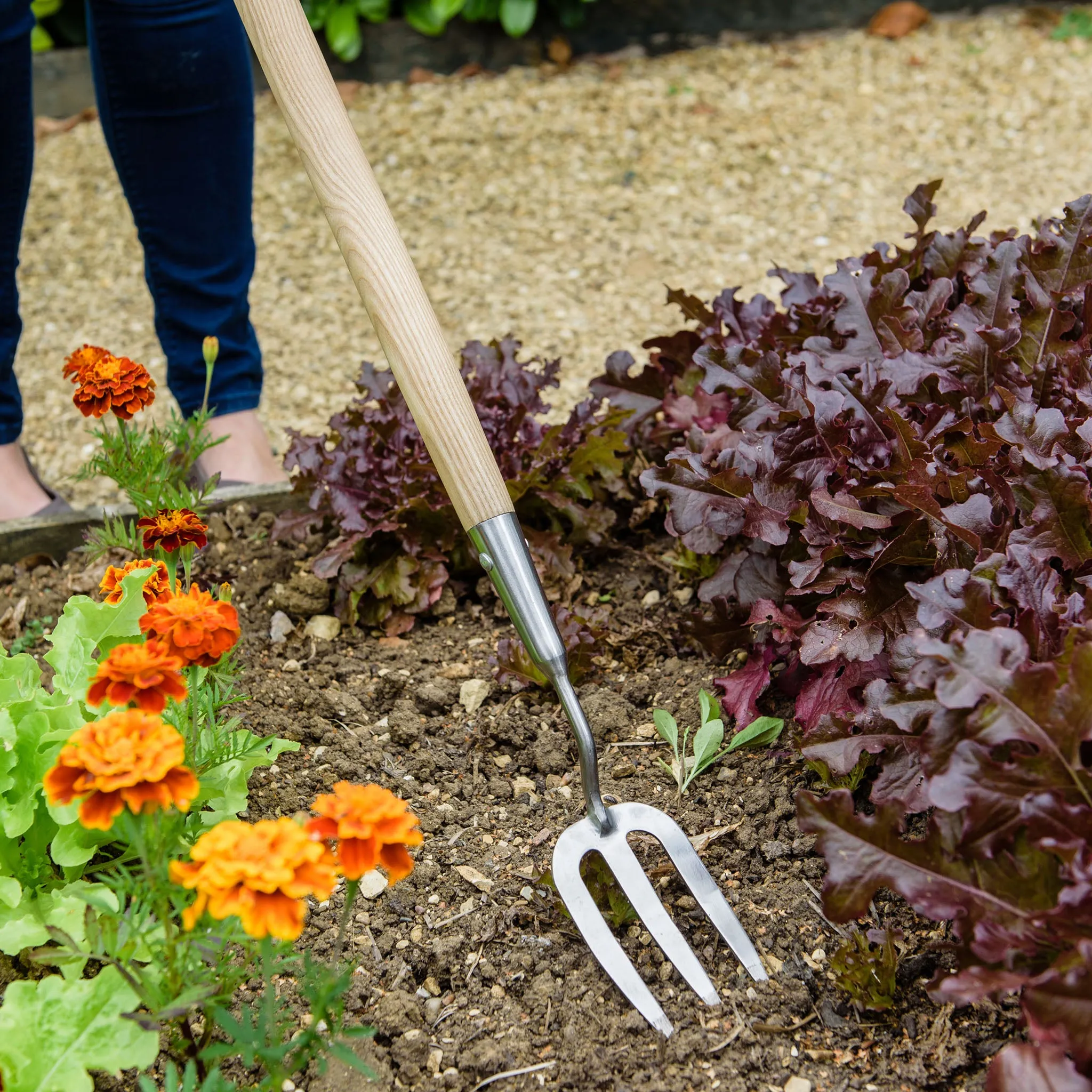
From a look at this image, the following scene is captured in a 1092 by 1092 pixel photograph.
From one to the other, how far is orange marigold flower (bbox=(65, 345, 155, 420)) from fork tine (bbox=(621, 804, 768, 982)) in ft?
3.39

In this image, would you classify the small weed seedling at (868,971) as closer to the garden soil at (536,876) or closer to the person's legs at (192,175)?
the garden soil at (536,876)

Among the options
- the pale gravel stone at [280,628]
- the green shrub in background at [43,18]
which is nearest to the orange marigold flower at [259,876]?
the pale gravel stone at [280,628]

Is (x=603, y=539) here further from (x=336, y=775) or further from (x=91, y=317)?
(x=91, y=317)

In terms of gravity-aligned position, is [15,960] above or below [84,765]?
below

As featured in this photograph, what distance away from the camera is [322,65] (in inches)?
68.9

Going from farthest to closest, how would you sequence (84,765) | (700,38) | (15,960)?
1. (700,38)
2. (15,960)
3. (84,765)

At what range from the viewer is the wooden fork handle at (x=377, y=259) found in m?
1.62

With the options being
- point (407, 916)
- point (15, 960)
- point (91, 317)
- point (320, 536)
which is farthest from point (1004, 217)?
point (15, 960)

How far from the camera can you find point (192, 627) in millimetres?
1233

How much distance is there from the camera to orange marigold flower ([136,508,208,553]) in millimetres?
1624

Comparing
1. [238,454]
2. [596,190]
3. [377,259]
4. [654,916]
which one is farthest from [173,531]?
[596,190]

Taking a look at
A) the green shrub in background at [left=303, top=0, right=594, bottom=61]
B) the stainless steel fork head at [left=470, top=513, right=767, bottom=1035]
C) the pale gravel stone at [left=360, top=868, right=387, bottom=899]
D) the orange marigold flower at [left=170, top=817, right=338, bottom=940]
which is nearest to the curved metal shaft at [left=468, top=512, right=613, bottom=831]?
the stainless steel fork head at [left=470, top=513, right=767, bottom=1035]

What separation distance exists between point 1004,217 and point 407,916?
354 centimetres

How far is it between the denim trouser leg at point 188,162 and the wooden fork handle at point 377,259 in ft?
2.01
